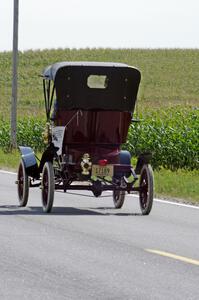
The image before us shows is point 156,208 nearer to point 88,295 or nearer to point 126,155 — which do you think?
point 126,155

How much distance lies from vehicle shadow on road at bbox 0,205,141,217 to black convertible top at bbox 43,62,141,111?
4.98 feet

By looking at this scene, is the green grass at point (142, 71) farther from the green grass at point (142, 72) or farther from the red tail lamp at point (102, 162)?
the red tail lamp at point (102, 162)

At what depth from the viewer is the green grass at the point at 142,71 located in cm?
8544

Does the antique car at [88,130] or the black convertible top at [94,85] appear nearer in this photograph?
the antique car at [88,130]

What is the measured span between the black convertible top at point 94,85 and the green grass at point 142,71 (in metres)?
59.4

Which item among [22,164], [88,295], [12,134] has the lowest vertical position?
[12,134]

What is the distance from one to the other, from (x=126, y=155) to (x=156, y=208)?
92cm

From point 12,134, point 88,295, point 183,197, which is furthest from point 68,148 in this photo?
point 12,134

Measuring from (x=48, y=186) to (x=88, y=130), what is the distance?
4.98 feet

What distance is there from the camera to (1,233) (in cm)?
1261

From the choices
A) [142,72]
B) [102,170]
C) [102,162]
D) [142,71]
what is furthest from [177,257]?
[142,72]

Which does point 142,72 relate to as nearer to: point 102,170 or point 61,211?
point 61,211

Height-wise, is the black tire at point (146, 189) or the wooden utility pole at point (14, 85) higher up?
the black tire at point (146, 189)

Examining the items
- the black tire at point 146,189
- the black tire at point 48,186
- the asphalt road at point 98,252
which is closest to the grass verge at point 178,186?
the asphalt road at point 98,252
